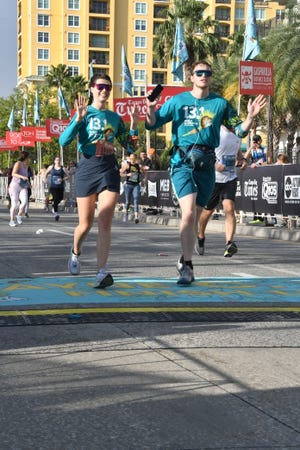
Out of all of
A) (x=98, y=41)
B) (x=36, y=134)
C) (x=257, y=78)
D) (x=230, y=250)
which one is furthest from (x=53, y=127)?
(x=98, y=41)

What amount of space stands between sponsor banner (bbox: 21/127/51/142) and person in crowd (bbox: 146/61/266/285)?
50.0 meters

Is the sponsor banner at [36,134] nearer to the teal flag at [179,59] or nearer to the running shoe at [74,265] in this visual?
the teal flag at [179,59]

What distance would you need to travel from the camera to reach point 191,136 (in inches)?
319

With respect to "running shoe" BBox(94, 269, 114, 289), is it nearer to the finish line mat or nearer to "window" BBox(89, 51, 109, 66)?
the finish line mat

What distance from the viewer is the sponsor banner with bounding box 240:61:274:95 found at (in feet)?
80.2

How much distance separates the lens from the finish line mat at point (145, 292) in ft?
22.1

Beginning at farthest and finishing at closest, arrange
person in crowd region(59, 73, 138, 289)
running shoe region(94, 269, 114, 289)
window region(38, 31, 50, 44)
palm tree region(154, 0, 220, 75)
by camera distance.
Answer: window region(38, 31, 50, 44) → palm tree region(154, 0, 220, 75) → person in crowd region(59, 73, 138, 289) → running shoe region(94, 269, 114, 289)

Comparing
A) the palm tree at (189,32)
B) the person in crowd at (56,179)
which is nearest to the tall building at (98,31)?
the palm tree at (189,32)

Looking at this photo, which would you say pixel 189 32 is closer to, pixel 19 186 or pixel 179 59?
pixel 179 59

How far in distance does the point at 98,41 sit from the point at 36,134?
69677 mm

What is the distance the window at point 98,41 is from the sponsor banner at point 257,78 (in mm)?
101622

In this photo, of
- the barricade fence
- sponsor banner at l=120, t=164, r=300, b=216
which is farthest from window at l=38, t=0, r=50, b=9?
sponsor banner at l=120, t=164, r=300, b=216

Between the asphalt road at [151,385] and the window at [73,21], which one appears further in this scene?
the window at [73,21]

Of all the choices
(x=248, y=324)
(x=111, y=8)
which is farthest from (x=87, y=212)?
(x=111, y=8)
